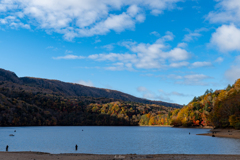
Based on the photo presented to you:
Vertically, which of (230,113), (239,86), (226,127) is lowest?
(226,127)

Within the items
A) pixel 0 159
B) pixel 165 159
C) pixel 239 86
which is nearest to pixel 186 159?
pixel 165 159

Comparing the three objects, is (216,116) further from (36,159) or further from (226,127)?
(36,159)

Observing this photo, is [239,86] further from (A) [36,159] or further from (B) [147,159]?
(A) [36,159]

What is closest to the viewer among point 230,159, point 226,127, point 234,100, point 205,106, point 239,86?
point 230,159

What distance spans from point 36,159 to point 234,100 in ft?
325

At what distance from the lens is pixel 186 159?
35844 mm

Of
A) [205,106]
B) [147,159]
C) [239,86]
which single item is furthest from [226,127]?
[147,159]

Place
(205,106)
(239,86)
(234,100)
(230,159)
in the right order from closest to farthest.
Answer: (230,159) → (234,100) → (239,86) → (205,106)

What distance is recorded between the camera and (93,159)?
1428 inches

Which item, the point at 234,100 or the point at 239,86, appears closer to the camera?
the point at 234,100

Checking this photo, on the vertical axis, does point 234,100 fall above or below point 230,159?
above

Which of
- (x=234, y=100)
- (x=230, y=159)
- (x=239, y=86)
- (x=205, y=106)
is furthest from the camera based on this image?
(x=205, y=106)

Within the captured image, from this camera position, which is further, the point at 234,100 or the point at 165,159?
the point at 234,100

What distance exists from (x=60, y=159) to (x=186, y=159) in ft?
69.6
